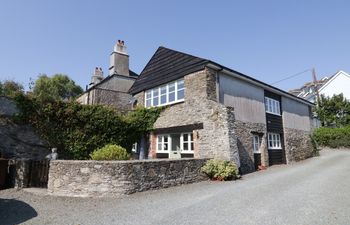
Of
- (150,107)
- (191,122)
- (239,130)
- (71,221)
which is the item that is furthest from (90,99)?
(71,221)

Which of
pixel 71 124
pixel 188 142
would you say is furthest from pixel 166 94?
pixel 71 124

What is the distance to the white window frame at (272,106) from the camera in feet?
64.4

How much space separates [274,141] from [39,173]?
16623 mm

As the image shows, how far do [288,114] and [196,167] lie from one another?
14.0 m

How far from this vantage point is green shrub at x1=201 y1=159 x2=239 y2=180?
39.6 feet

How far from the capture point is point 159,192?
385 inches

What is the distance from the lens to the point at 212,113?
47.5 ft

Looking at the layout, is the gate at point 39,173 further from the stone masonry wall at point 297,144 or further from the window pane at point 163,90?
the stone masonry wall at point 297,144

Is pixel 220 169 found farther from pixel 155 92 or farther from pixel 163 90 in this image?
pixel 155 92

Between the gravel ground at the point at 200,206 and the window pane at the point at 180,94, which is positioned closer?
the gravel ground at the point at 200,206

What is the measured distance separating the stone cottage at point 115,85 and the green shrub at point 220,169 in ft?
48.2

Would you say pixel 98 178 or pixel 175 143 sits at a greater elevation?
pixel 175 143

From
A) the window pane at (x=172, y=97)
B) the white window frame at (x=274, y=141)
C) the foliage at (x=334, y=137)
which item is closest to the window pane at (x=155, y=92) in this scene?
the window pane at (x=172, y=97)

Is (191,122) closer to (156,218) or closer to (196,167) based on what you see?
(196,167)
